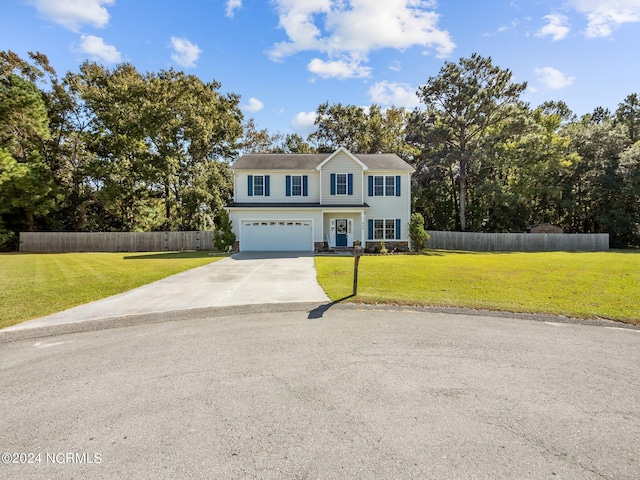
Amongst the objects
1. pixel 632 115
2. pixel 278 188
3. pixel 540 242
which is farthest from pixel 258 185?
pixel 632 115

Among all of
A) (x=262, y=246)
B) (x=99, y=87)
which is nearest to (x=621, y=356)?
(x=262, y=246)

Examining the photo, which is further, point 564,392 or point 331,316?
point 331,316

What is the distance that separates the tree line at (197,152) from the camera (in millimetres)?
27125

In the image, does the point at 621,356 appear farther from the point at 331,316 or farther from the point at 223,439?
the point at 223,439

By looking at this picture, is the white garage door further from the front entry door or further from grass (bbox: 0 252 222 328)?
grass (bbox: 0 252 222 328)

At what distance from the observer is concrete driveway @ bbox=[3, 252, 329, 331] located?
6965mm

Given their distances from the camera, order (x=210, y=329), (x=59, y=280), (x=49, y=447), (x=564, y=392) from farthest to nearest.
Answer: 1. (x=59, y=280)
2. (x=210, y=329)
3. (x=564, y=392)
4. (x=49, y=447)

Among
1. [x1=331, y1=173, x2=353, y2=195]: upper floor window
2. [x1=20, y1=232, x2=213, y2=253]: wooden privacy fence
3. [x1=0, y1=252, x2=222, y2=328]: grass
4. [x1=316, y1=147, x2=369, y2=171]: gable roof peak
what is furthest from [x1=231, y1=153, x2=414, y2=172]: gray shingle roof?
[x1=0, y1=252, x2=222, y2=328]: grass

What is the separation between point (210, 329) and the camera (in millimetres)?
5879

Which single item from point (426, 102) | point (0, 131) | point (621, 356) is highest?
point (426, 102)

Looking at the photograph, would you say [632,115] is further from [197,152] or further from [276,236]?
[197,152]

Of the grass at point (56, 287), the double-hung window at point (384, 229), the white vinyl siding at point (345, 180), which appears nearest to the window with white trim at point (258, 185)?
the white vinyl siding at point (345, 180)

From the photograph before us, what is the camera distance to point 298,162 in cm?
2331

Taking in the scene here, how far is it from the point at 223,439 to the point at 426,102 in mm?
34841
